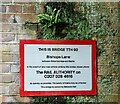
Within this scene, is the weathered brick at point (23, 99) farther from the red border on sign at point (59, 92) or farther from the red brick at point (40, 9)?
the red brick at point (40, 9)

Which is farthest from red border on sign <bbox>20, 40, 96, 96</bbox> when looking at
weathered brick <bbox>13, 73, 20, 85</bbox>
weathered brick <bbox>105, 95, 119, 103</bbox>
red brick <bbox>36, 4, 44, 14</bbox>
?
red brick <bbox>36, 4, 44, 14</bbox>

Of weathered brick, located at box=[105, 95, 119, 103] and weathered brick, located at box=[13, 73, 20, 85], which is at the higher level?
weathered brick, located at box=[13, 73, 20, 85]

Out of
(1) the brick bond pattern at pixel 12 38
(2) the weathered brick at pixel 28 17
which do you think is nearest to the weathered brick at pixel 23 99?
(1) the brick bond pattern at pixel 12 38

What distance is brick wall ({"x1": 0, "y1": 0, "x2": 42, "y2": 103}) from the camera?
2893mm

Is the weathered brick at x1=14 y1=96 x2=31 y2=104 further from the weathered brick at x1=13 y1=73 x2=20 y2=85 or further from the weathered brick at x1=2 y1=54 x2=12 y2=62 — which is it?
the weathered brick at x1=2 y1=54 x2=12 y2=62

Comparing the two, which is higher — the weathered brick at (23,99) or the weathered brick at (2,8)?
the weathered brick at (2,8)

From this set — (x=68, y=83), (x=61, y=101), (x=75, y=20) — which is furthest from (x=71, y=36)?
(x=61, y=101)

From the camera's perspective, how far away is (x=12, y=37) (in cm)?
291

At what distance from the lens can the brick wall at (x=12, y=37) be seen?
9.49ft

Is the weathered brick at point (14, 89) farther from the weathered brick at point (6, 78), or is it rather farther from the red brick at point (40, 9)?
the red brick at point (40, 9)

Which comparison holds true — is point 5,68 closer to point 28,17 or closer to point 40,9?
point 28,17

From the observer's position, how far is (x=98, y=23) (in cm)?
297

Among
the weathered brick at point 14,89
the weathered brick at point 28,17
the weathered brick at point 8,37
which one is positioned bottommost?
the weathered brick at point 14,89

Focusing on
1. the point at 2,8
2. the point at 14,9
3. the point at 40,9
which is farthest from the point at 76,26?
the point at 2,8
